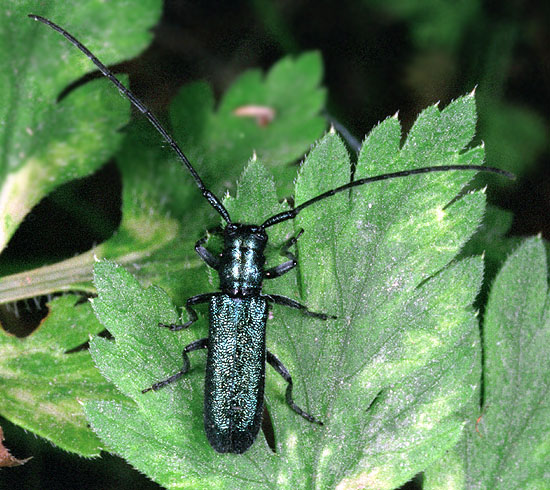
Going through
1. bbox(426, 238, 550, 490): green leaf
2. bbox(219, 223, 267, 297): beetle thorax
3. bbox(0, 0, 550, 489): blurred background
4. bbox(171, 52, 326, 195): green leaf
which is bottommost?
bbox(426, 238, 550, 490): green leaf

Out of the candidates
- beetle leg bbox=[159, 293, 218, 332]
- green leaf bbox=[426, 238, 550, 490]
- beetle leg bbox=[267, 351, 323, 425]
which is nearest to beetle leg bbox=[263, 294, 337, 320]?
beetle leg bbox=[267, 351, 323, 425]

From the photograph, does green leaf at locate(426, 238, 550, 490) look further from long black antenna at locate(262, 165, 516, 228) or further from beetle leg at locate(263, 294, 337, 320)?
beetle leg at locate(263, 294, 337, 320)

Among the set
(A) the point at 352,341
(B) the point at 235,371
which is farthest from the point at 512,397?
(B) the point at 235,371

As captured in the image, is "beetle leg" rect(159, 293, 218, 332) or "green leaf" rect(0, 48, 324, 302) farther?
"green leaf" rect(0, 48, 324, 302)

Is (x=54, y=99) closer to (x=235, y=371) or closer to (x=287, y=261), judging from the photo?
(x=287, y=261)

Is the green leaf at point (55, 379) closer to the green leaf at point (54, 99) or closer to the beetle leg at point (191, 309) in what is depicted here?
the beetle leg at point (191, 309)

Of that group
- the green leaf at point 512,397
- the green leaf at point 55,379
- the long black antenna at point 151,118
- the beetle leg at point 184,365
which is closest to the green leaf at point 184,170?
the long black antenna at point 151,118
